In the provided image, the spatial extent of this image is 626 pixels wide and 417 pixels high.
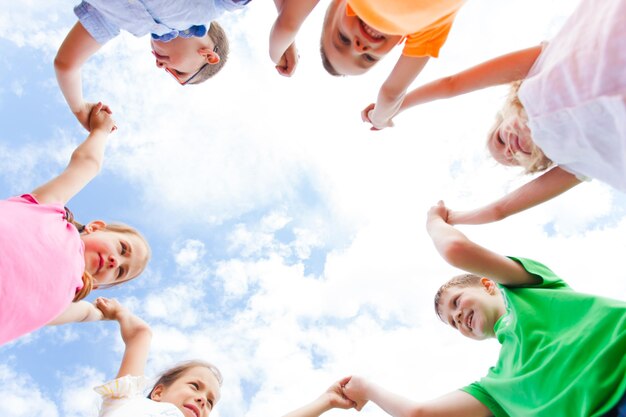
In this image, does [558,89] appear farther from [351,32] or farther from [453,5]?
[351,32]

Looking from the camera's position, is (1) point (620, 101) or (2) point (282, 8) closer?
(1) point (620, 101)

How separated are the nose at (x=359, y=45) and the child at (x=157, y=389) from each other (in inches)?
95.1

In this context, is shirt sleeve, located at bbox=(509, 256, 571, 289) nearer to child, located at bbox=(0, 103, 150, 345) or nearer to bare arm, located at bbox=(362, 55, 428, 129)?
bare arm, located at bbox=(362, 55, 428, 129)

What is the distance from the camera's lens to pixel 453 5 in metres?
2.37

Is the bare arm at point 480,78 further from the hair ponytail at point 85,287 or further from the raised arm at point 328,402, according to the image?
the raised arm at point 328,402

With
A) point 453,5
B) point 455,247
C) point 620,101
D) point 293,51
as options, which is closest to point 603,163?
point 620,101

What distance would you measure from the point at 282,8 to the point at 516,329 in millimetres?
2174

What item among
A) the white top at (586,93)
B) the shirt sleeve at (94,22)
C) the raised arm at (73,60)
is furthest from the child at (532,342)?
the raised arm at (73,60)

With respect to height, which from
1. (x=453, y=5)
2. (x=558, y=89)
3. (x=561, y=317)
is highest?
(x=453, y=5)

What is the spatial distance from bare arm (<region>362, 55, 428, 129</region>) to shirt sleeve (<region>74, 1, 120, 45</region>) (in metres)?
1.73

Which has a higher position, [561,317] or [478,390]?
[561,317]

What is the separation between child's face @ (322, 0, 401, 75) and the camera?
253 centimetres

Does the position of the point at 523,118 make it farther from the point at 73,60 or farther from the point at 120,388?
the point at 120,388

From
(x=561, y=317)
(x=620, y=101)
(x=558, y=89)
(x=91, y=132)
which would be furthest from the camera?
(x=91, y=132)
